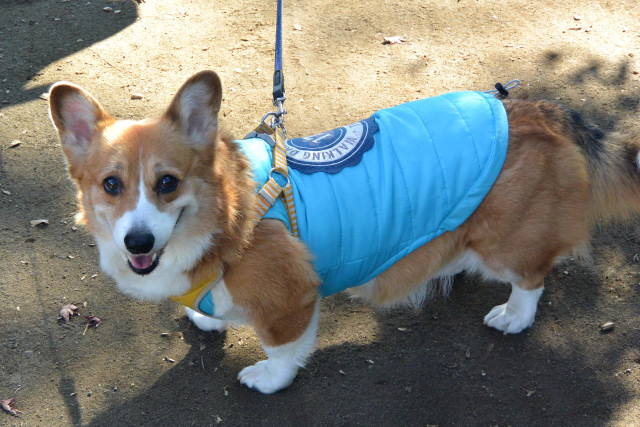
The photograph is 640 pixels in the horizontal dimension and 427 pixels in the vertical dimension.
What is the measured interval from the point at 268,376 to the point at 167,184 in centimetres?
131

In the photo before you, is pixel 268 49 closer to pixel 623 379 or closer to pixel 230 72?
pixel 230 72

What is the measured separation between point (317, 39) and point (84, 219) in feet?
12.6

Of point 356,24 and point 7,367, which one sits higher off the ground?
point 356,24

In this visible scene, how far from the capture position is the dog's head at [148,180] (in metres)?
2.39

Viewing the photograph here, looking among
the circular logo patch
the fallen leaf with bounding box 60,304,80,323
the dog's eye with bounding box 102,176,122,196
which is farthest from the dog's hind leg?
the fallen leaf with bounding box 60,304,80,323

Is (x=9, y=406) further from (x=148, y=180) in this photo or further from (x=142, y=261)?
(x=148, y=180)

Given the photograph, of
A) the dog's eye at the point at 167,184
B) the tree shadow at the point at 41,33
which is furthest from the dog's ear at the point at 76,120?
the tree shadow at the point at 41,33

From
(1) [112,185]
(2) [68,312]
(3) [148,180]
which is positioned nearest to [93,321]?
(2) [68,312]

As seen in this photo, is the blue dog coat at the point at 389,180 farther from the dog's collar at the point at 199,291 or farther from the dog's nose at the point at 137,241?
the dog's nose at the point at 137,241

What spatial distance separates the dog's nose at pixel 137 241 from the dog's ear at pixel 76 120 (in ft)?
1.90

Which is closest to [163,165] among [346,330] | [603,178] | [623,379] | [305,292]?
[305,292]

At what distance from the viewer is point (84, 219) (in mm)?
2654

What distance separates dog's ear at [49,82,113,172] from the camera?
2541 millimetres

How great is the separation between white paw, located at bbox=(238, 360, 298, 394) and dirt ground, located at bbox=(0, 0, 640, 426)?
0.06 meters
